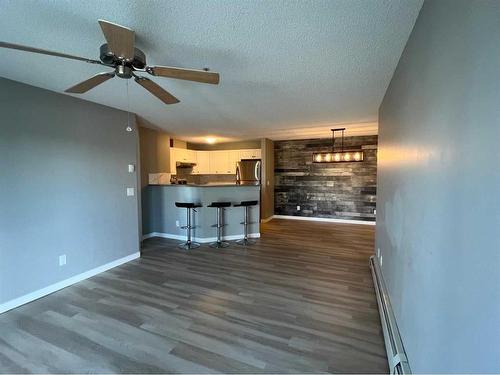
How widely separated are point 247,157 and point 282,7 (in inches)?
218

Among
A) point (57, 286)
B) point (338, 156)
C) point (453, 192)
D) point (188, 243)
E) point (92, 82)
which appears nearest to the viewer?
point (453, 192)

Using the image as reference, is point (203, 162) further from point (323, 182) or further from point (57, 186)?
point (57, 186)

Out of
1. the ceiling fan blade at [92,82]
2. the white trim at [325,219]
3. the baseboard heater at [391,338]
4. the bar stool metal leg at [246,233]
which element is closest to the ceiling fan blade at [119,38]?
the ceiling fan blade at [92,82]

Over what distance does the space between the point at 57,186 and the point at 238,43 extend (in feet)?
9.09

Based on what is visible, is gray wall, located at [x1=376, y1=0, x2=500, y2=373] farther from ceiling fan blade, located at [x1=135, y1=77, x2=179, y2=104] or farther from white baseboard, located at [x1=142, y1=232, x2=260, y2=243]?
white baseboard, located at [x1=142, y1=232, x2=260, y2=243]

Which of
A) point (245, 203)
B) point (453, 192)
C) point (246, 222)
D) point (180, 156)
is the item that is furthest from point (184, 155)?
point (453, 192)

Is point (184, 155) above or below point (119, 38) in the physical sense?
below

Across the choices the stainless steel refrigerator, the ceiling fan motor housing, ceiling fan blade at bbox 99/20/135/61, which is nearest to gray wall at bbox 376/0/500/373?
ceiling fan blade at bbox 99/20/135/61

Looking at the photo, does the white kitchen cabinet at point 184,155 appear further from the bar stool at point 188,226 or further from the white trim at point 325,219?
the white trim at point 325,219

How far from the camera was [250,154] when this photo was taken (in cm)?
687

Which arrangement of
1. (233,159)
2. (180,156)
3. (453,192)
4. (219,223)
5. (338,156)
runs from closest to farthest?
1. (453,192)
2. (219,223)
3. (338,156)
4. (180,156)
5. (233,159)

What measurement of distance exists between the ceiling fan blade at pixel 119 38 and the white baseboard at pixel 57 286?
2.82 meters

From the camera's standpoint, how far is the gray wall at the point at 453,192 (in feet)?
2.17

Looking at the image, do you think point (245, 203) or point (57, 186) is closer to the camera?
point (57, 186)
